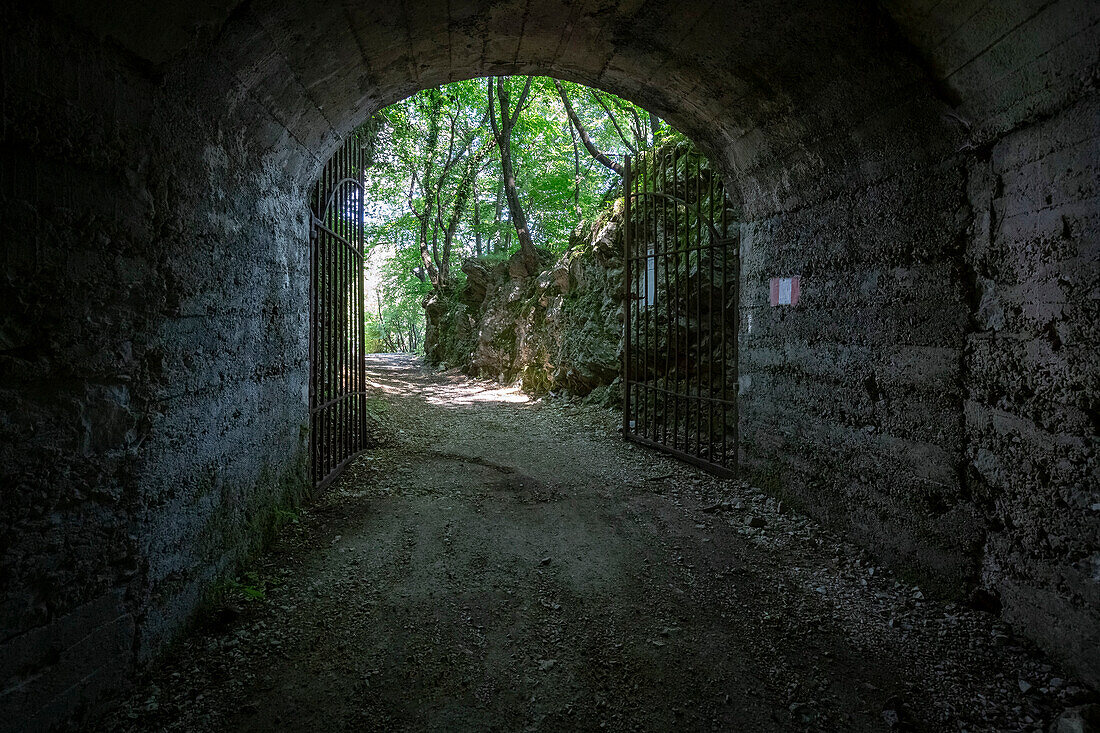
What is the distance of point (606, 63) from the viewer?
162 inches

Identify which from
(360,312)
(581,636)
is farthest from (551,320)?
(581,636)

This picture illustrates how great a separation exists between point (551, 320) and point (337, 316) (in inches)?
244

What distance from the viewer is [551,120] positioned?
51.4ft

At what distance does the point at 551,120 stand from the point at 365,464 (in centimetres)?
1287

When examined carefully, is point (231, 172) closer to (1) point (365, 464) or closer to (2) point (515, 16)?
(2) point (515, 16)

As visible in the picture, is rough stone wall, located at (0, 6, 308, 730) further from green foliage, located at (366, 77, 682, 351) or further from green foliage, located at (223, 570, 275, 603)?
green foliage, located at (366, 77, 682, 351)

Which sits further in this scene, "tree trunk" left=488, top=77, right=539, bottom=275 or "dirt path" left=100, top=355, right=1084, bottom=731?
"tree trunk" left=488, top=77, right=539, bottom=275

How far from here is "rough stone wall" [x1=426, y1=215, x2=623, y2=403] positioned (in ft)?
29.9

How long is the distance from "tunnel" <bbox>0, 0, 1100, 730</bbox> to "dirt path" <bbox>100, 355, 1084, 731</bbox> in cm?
27

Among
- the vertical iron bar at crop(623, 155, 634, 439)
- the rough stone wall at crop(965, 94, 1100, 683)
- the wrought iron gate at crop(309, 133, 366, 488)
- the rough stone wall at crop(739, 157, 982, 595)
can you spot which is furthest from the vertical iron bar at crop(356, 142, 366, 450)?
the rough stone wall at crop(965, 94, 1100, 683)

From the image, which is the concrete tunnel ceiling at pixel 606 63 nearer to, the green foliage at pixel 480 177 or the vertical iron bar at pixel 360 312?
the vertical iron bar at pixel 360 312

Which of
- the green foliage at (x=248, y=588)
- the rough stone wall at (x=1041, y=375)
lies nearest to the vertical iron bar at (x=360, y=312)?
the green foliage at (x=248, y=588)

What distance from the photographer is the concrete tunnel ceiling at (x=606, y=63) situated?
2754 mm

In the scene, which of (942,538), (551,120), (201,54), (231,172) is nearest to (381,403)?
(231,172)
